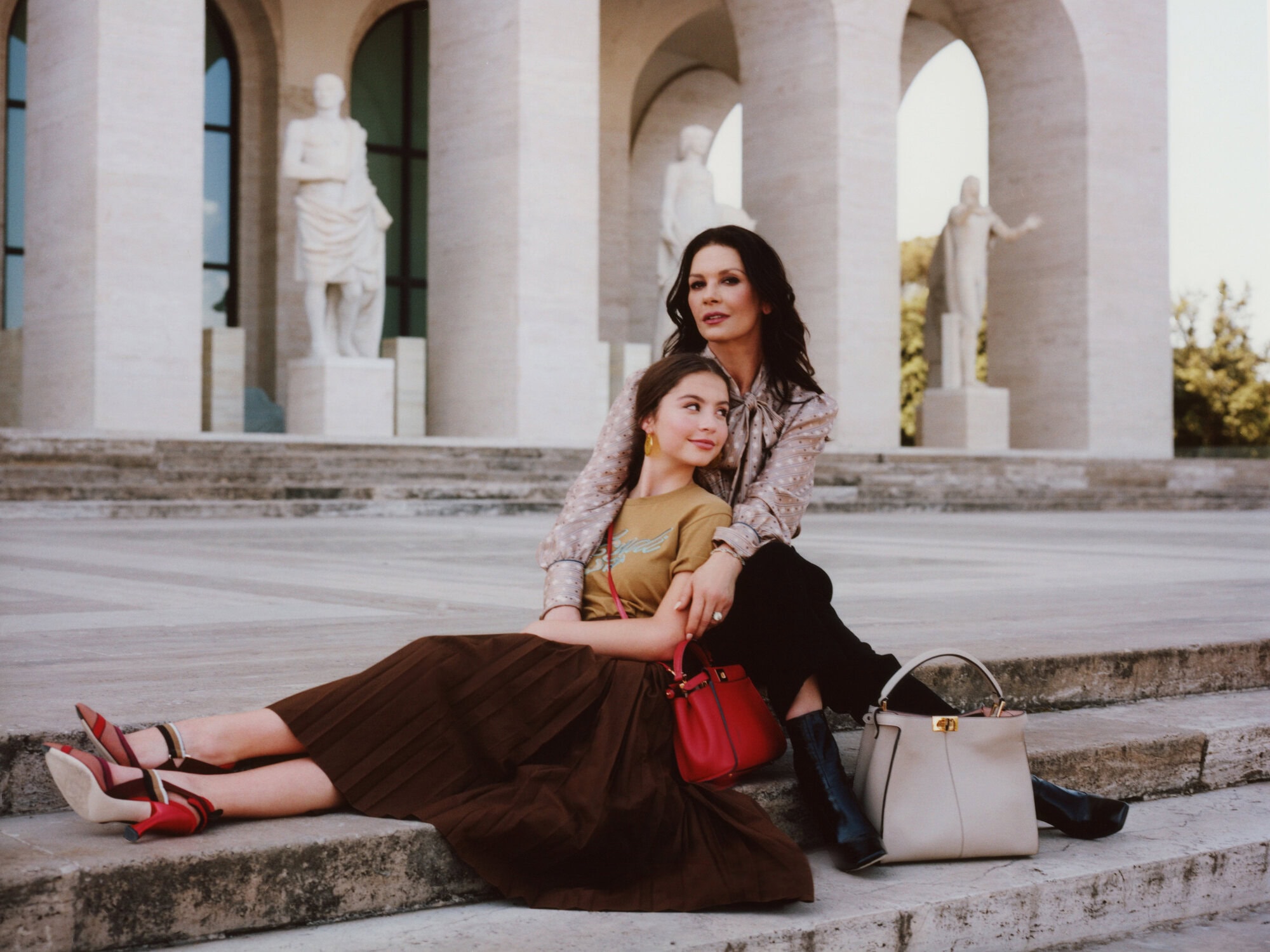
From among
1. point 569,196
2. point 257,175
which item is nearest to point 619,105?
point 257,175

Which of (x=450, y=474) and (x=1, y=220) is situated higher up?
(x=1, y=220)

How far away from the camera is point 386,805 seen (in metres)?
2.58

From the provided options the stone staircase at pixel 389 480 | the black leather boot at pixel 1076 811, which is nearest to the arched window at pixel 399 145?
the stone staircase at pixel 389 480

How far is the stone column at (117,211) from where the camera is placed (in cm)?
1437

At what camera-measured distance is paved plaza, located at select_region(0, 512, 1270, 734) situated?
3.46m

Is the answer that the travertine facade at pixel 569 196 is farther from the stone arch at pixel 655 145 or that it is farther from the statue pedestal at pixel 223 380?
the stone arch at pixel 655 145

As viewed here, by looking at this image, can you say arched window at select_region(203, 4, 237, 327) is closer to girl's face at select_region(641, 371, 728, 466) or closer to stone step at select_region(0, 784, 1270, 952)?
girl's face at select_region(641, 371, 728, 466)

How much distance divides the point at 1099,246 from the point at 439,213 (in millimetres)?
10283

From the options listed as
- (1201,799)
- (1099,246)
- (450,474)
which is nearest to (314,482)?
(450,474)

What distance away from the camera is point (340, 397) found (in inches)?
627

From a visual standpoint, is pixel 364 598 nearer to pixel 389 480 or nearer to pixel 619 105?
pixel 389 480

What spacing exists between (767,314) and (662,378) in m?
0.39

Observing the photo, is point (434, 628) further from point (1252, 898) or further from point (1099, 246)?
point (1099, 246)

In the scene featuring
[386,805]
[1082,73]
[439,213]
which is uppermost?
[1082,73]
